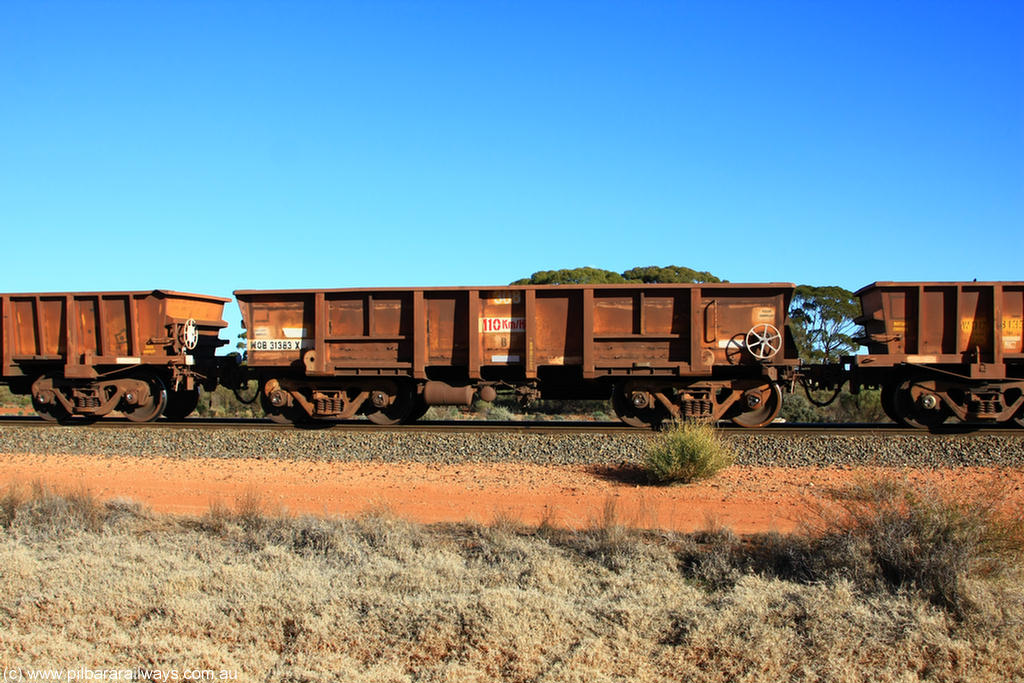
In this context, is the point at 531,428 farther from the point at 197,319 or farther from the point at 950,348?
the point at 197,319

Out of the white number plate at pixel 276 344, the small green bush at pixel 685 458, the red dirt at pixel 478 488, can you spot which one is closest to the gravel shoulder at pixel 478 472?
the red dirt at pixel 478 488

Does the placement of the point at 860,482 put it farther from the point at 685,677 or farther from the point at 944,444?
the point at 944,444

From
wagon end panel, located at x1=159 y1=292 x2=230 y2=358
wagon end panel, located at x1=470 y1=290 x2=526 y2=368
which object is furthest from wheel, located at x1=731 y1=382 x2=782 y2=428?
wagon end panel, located at x1=159 y1=292 x2=230 y2=358

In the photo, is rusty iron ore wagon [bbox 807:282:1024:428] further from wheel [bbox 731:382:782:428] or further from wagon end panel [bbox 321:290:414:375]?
wagon end panel [bbox 321:290:414:375]

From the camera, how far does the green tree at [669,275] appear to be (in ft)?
123

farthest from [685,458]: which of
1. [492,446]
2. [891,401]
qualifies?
[891,401]

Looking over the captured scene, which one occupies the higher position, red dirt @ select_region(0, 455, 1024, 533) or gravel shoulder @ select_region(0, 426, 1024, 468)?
gravel shoulder @ select_region(0, 426, 1024, 468)

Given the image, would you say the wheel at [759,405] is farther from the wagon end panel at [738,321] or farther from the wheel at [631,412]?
the wheel at [631,412]

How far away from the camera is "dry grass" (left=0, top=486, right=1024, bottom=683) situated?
4.86 meters

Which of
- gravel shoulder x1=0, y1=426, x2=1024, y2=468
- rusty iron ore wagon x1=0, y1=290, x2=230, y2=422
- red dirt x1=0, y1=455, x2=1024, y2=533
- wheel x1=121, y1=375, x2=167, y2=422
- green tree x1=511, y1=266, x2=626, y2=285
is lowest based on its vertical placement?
red dirt x1=0, y1=455, x2=1024, y2=533

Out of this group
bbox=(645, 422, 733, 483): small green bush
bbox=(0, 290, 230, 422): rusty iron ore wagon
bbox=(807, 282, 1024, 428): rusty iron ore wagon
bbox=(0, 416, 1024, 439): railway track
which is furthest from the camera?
bbox=(0, 290, 230, 422): rusty iron ore wagon

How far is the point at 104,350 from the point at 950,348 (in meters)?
15.9

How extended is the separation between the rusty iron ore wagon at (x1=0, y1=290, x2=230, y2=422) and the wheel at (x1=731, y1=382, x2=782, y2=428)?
10463mm

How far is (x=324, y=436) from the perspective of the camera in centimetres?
1344
